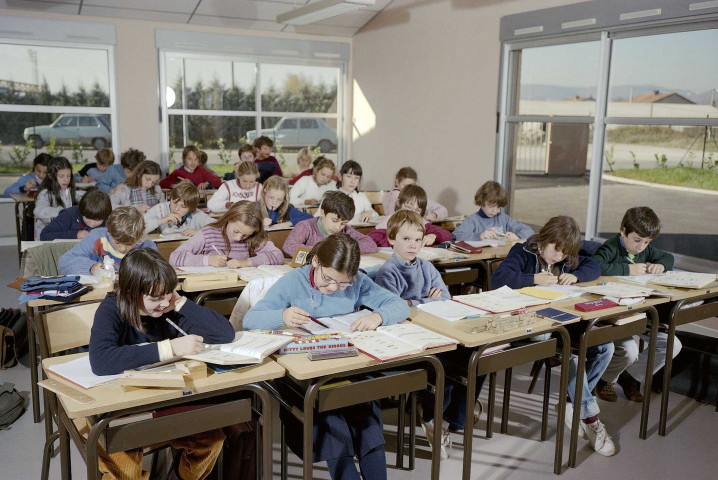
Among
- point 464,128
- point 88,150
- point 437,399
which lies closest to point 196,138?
point 88,150

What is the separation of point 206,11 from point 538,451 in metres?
6.85

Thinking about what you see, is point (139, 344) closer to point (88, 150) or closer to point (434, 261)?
point (434, 261)

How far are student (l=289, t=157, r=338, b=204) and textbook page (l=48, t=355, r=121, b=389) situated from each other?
462 centimetres

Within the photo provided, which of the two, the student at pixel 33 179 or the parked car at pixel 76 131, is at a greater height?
the parked car at pixel 76 131

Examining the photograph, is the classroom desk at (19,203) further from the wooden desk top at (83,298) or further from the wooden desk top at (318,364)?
the wooden desk top at (318,364)

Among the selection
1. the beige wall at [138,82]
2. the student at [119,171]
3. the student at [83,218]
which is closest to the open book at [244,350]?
the student at [83,218]

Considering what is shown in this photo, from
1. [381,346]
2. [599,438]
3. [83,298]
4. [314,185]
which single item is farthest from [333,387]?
[314,185]

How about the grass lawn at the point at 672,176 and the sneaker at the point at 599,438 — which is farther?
the grass lawn at the point at 672,176

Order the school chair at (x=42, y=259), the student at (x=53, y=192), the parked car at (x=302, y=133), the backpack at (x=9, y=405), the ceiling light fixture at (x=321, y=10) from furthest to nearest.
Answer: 1. the parked car at (x=302, y=133)
2. the ceiling light fixture at (x=321, y=10)
3. the student at (x=53, y=192)
4. the school chair at (x=42, y=259)
5. the backpack at (x=9, y=405)

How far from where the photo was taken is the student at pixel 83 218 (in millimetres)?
4121

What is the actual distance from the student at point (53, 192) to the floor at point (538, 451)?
8.07 feet

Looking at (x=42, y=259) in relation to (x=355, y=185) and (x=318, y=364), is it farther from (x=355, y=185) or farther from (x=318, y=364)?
(x=355, y=185)

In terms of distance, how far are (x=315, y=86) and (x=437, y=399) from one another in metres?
7.64

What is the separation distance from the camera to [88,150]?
842 cm
